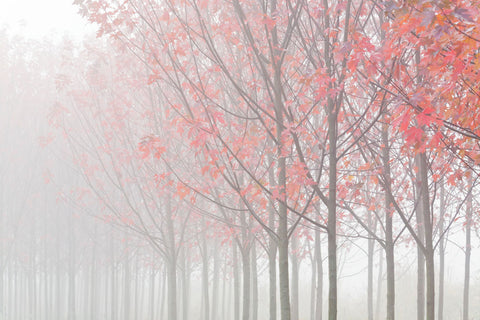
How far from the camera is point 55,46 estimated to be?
2042 centimetres

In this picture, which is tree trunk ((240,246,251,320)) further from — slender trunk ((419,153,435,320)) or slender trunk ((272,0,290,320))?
slender trunk ((419,153,435,320))

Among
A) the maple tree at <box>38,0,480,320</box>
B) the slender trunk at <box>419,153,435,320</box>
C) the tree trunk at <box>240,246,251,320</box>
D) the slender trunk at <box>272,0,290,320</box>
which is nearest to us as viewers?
the maple tree at <box>38,0,480,320</box>

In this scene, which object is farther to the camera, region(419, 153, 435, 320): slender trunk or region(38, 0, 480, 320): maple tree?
region(419, 153, 435, 320): slender trunk

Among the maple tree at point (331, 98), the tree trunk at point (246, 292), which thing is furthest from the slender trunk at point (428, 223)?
the tree trunk at point (246, 292)

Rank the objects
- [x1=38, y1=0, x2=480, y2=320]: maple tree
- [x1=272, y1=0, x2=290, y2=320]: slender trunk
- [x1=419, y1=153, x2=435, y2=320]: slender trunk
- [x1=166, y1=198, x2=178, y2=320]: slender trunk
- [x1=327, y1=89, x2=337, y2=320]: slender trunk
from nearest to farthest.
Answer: [x1=38, y1=0, x2=480, y2=320]: maple tree, [x1=327, y1=89, x2=337, y2=320]: slender trunk, [x1=272, y1=0, x2=290, y2=320]: slender trunk, [x1=419, y1=153, x2=435, y2=320]: slender trunk, [x1=166, y1=198, x2=178, y2=320]: slender trunk

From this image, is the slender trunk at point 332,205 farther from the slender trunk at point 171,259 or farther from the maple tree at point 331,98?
the slender trunk at point 171,259

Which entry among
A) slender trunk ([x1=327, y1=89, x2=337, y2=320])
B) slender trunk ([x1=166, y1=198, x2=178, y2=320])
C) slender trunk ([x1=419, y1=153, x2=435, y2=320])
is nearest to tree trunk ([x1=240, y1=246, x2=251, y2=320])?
slender trunk ([x1=166, y1=198, x2=178, y2=320])

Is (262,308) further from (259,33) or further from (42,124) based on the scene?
(259,33)

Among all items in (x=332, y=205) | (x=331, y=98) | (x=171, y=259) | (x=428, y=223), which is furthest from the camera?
(x=171, y=259)

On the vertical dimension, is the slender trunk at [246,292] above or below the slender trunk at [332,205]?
below

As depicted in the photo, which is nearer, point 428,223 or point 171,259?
point 428,223

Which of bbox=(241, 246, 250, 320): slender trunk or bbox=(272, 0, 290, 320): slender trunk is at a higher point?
bbox=(272, 0, 290, 320): slender trunk

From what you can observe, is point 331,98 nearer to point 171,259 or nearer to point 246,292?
point 246,292

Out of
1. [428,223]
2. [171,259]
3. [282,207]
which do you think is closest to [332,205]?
[282,207]
